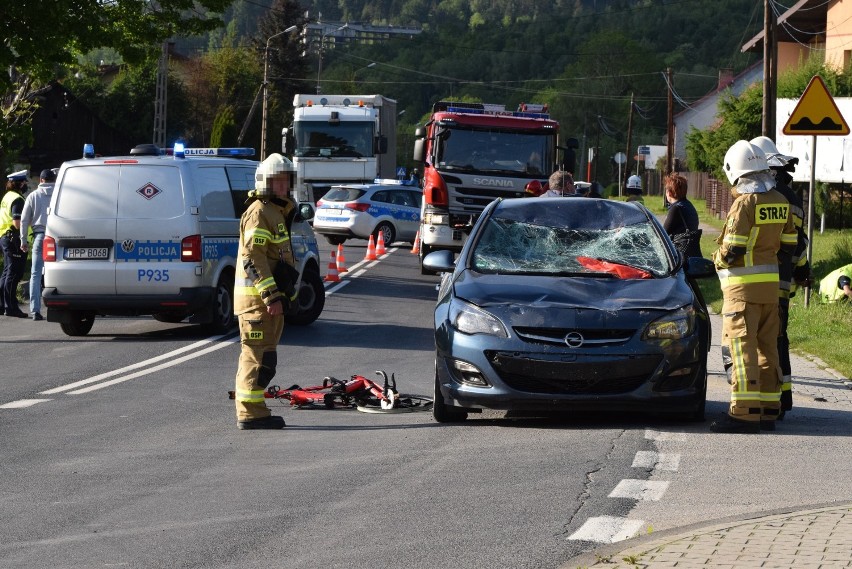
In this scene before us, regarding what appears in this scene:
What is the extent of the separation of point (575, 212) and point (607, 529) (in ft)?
15.0

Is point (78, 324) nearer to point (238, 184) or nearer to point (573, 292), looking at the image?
point (238, 184)

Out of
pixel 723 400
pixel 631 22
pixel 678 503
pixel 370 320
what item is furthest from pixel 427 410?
pixel 631 22

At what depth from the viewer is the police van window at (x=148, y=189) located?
15531mm

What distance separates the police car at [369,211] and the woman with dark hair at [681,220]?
886 inches

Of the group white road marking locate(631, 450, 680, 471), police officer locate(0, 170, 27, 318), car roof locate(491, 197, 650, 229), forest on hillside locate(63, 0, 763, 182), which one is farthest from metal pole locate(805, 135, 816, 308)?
forest on hillside locate(63, 0, 763, 182)

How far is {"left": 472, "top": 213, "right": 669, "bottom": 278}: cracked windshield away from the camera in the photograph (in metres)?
9.97

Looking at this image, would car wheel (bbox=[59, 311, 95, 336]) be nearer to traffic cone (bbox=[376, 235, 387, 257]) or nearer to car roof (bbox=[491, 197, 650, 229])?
car roof (bbox=[491, 197, 650, 229])

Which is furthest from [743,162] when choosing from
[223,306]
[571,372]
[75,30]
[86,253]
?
[75,30]

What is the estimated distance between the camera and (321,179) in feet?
131

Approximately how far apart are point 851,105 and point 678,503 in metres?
16.7

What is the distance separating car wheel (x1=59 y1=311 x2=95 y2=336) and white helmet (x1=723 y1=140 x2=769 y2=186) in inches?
358

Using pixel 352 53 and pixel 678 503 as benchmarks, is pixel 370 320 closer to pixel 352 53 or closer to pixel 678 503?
pixel 678 503

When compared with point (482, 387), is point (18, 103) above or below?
above

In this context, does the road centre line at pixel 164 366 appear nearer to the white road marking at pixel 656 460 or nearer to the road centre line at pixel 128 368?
the road centre line at pixel 128 368
